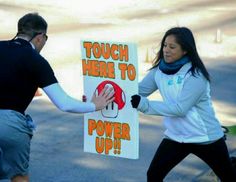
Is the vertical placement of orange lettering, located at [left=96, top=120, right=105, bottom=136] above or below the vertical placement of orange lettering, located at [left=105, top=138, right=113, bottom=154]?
above

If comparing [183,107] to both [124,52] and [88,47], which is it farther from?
[88,47]

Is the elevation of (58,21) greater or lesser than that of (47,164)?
lesser

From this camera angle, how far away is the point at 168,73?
19.9 ft

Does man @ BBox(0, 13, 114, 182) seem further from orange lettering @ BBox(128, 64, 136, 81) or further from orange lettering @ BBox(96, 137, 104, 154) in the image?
orange lettering @ BBox(96, 137, 104, 154)

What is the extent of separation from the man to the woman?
0.80 metres

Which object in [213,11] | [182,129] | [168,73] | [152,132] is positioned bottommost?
[213,11]

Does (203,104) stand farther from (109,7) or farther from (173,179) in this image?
(109,7)

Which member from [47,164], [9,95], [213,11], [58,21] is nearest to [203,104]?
[9,95]

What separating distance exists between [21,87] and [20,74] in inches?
3.7

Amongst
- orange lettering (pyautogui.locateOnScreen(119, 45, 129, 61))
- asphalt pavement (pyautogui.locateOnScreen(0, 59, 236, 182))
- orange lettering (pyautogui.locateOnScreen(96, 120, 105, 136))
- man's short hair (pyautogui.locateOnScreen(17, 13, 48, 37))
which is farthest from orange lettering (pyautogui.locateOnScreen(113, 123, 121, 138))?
asphalt pavement (pyautogui.locateOnScreen(0, 59, 236, 182))

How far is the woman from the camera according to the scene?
234 inches

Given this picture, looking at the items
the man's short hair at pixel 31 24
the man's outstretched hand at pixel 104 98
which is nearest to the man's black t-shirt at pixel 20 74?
the man's short hair at pixel 31 24

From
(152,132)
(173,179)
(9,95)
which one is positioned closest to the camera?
(9,95)

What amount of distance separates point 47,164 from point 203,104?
2998 millimetres
